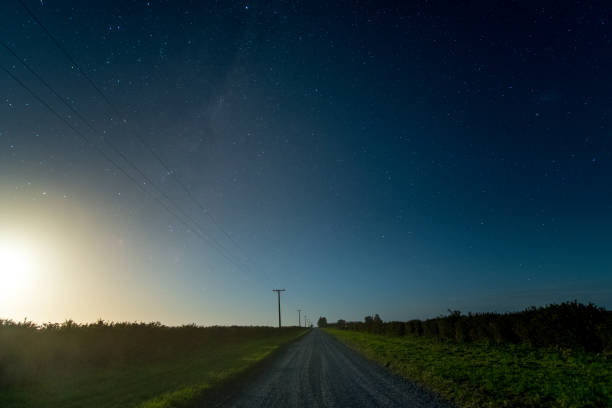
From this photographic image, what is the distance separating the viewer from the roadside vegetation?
8.70 metres

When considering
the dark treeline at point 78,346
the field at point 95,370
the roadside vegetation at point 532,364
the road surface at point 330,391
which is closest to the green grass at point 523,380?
the roadside vegetation at point 532,364

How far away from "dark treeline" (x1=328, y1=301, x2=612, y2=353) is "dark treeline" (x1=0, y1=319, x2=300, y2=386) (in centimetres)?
2519

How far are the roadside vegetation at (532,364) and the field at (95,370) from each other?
27.1 ft

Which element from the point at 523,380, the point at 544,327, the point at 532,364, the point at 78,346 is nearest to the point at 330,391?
the point at 523,380

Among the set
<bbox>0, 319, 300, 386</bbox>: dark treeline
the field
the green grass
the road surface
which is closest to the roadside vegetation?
the green grass

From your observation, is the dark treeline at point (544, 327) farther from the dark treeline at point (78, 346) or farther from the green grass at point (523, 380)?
the dark treeline at point (78, 346)

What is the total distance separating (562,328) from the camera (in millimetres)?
17891

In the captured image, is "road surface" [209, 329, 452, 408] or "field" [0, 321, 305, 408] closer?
"road surface" [209, 329, 452, 408]

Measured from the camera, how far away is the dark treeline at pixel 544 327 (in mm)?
16094

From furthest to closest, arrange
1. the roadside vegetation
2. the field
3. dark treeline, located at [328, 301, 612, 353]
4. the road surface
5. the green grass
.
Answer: dark treeline, located at [328, 301, 612, 353] → the field → the road surface → the roadside vegetation → the green grass

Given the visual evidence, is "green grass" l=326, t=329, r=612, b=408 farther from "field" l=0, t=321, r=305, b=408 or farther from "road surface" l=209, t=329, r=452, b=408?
"field" l=0, t=321, r=305, b=408

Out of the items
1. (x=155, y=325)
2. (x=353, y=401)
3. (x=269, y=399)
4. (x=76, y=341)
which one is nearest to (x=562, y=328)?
(x=353, y=401)

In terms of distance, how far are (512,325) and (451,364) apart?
11661 mm

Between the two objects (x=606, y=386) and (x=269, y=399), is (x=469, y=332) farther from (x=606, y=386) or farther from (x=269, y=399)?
(x=269, y=399)
